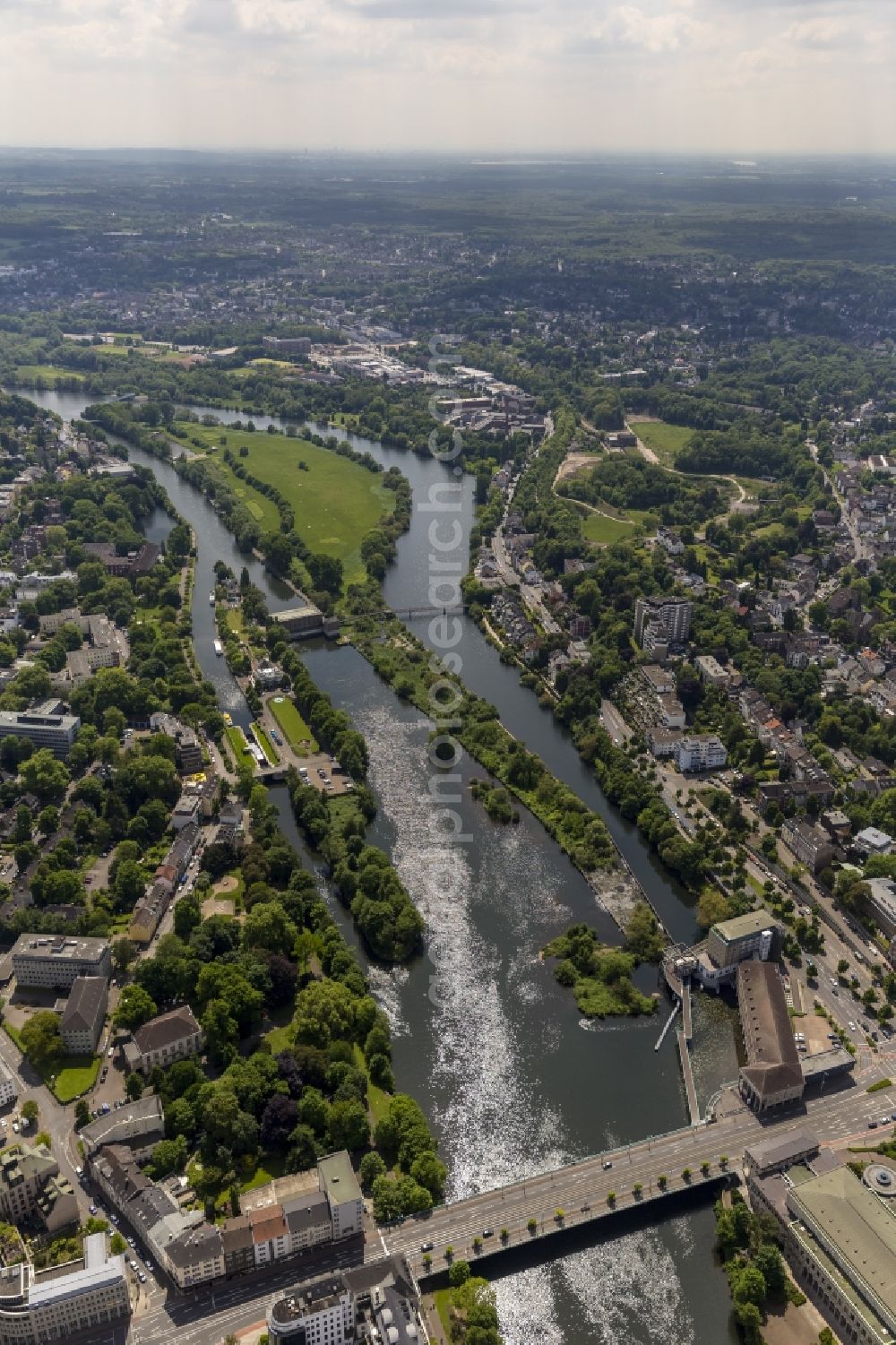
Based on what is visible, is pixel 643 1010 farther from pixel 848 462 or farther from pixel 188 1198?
pixel 848 462

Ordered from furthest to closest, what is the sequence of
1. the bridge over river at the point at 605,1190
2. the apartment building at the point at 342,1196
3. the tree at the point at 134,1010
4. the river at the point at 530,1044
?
the tree at the point at 134,1010
the bridge over river at the point at 605,1190
the river at the point at 530,1044
the apartment building at the point at 342,1196

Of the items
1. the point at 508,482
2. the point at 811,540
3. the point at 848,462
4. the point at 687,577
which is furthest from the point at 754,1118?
the point at 848,462

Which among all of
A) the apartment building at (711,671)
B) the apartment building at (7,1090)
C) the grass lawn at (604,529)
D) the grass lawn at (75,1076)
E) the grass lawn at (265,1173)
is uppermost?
the grass lawn at (604,529)

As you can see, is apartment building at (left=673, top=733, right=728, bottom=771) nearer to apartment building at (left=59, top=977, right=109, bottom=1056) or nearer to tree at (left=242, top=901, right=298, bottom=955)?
tree at (left=242, top=901, right=298, bottom=955)

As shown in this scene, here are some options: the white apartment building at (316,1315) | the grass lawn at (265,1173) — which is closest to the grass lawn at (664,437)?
the grass lawn at (265,1173)

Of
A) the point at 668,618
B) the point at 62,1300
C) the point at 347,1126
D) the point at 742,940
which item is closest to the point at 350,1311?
the point at 347,1126

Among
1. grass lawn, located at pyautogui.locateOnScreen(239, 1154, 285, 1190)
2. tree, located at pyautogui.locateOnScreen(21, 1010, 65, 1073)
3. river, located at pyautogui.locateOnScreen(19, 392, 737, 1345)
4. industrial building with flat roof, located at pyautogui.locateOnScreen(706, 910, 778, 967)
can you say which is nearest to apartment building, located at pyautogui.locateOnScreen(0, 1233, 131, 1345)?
grass lawn, located at pyautogui.locateOnScreen(239, 1154, 285, 1190)

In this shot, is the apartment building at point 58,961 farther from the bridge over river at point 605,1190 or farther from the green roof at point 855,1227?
the green roof at point 855,1227
